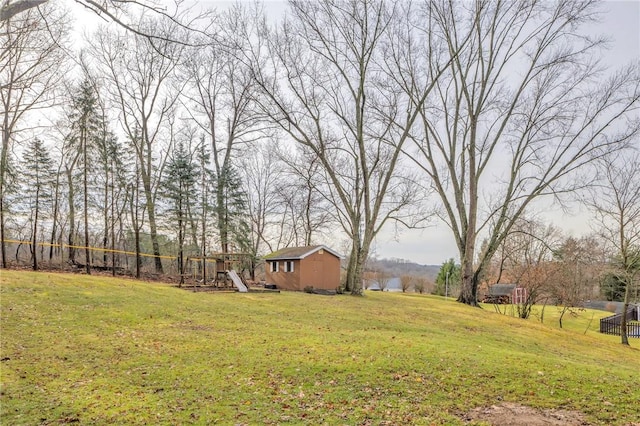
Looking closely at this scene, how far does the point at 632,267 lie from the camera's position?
16406 mm

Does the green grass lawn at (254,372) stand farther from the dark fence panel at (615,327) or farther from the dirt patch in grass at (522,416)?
the dark fence panel at (615,327)

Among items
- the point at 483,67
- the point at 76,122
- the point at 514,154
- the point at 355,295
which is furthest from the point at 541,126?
the point at 76,122

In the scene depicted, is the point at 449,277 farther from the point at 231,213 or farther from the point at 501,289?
the point at 231,213

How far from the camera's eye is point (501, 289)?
4300 centimetres

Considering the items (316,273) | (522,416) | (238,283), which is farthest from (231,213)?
(522,416)

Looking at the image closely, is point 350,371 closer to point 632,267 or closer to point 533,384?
point 533,384

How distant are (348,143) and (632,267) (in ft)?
52.3

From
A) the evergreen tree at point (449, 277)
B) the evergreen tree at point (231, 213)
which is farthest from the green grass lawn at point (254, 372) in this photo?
the evergreen tree at point (449, 277)

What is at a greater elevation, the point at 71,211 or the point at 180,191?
the point at 180,191

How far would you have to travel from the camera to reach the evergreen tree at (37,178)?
23.0 meters

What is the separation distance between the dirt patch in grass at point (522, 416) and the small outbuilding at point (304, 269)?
1835 cm

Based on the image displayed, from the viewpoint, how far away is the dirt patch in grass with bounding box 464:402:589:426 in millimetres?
4687

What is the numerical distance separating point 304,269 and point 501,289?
95.4 ft

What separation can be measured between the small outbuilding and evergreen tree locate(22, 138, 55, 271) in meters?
14.0
